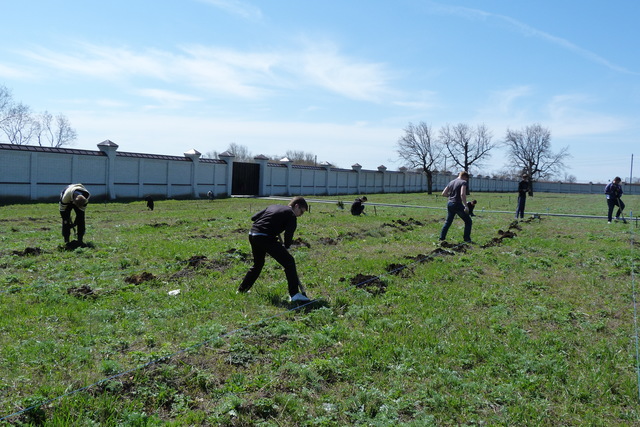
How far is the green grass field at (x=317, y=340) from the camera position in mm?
3836

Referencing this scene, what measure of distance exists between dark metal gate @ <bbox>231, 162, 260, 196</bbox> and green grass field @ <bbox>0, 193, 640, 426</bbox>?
28754mm

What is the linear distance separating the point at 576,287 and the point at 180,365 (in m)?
6.66

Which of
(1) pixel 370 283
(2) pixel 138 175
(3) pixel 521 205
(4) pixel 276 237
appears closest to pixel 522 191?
(3) pixel 521 205

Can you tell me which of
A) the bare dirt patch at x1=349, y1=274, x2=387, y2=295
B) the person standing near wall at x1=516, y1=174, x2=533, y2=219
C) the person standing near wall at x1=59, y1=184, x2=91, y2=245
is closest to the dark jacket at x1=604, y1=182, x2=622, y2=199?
the person standing near wall at x1=516, y1=174, x2=533, y2=219

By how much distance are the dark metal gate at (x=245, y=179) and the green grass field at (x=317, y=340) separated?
28.8 m

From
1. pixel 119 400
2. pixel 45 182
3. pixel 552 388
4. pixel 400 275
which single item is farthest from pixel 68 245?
pixel 45 182

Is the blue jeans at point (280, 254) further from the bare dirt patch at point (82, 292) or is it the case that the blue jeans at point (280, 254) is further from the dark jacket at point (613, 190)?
the dark jacket at point (613, 190)

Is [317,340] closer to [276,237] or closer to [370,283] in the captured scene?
[276,237]

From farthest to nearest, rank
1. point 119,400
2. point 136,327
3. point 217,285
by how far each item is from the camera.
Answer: point 217,285 → point 136,327 → point 119,400

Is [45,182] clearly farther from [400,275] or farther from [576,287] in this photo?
[576,287]

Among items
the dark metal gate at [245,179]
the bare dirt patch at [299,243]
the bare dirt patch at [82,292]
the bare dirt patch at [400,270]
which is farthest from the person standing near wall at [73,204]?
the dark metal gate at [245,179]

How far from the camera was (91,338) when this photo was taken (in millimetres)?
5066

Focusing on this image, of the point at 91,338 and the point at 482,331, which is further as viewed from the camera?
the point at 482,331

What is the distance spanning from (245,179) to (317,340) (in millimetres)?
35357
